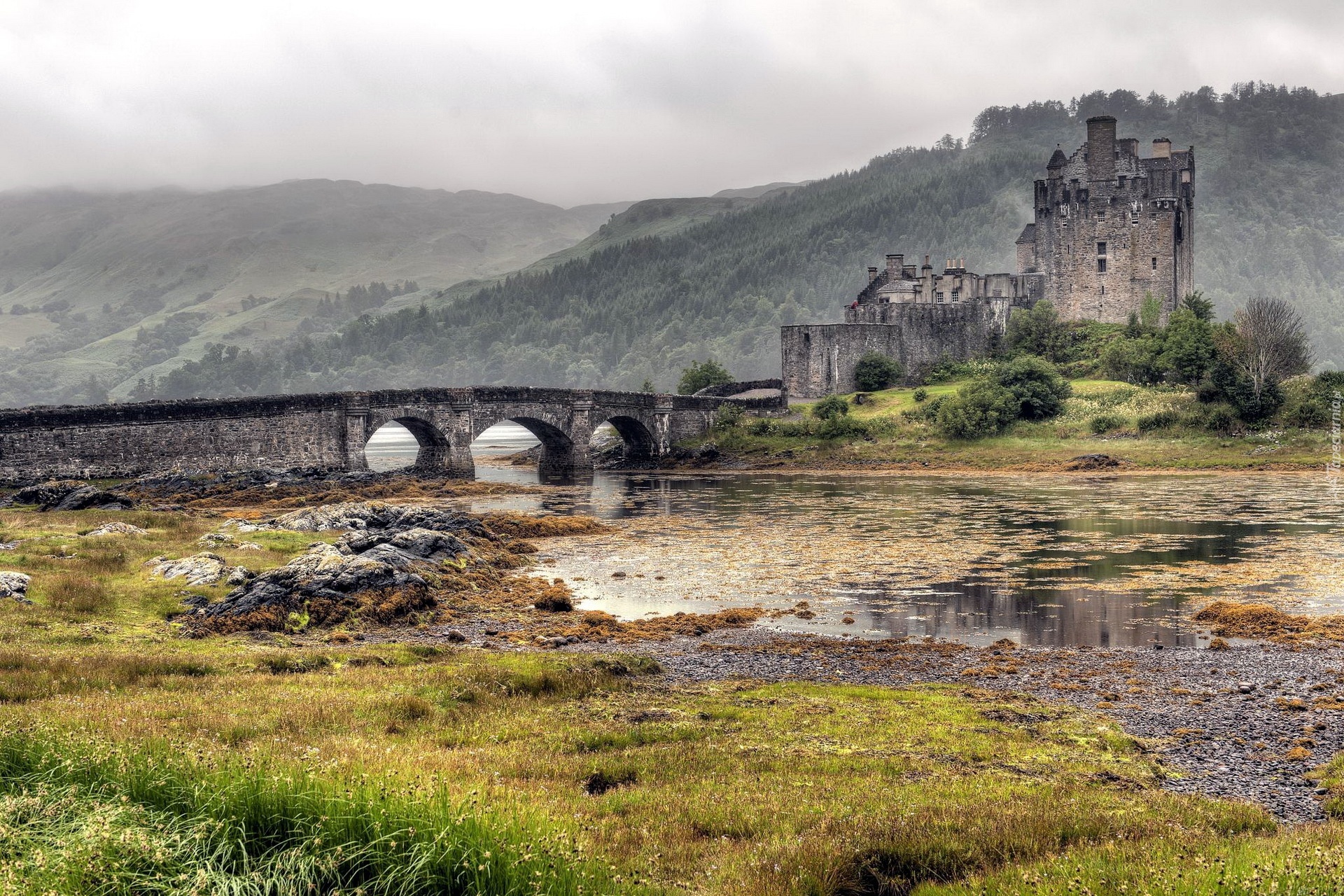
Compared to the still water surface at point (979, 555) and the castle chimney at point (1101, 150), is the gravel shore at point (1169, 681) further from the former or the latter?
the castle chimney at point (1101, 150)

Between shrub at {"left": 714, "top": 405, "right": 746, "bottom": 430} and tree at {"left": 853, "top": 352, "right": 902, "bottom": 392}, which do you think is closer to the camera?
shrub at {"left": 714, "top": 405, "right": 746, "bottom": 430}

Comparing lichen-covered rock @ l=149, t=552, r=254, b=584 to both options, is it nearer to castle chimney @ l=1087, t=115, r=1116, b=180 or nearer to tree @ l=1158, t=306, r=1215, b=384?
tree @ l=1158, t=306, r=1215, b=384

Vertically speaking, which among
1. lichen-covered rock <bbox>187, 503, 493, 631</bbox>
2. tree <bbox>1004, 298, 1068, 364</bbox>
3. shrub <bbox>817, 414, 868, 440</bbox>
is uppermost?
tree <bbox>1004, 298, 1068, 364</bbox>

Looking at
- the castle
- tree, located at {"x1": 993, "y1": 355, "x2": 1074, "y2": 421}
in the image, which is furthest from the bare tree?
the castle

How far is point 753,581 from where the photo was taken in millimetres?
33281

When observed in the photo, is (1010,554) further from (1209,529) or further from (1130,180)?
(1130,180)

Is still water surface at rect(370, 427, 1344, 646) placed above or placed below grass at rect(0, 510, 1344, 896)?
below

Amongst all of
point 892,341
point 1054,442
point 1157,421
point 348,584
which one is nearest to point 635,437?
point 892,341

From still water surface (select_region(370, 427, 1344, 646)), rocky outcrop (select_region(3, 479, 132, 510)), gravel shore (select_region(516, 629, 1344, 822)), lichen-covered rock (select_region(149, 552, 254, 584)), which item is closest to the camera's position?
gravel shore (select_region(516, 629, 1344, 822))

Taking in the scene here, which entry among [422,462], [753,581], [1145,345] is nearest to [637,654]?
[753,581]

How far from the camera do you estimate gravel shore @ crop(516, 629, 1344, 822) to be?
14.0 metres

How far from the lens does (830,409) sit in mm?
85875

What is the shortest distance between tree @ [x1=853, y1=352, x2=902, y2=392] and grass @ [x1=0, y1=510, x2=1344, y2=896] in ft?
253

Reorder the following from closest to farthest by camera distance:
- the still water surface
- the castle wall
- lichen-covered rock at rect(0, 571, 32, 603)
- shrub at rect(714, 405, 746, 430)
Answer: lichen-covered rock at rect(0, 571, 32, 603), the still water surface, shrub at rect(714, 405, 746, 430), the castle wall
